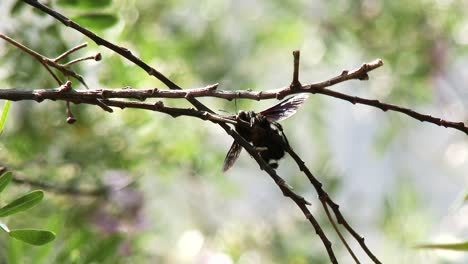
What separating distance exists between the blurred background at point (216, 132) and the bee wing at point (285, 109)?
0.19 m

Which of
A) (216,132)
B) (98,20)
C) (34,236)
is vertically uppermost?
(216,132)

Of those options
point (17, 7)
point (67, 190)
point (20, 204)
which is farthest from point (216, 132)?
point (20, 204)

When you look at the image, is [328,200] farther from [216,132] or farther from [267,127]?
[216,132]

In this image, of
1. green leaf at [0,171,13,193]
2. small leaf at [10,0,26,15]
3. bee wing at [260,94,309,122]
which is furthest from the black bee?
small leaf at [10,0,26,15]

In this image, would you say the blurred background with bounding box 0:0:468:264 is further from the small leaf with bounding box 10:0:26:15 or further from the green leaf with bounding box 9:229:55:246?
the green leaf with bounding box 9:229:55:246

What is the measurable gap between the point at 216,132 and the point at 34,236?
71 cm

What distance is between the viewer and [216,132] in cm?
101

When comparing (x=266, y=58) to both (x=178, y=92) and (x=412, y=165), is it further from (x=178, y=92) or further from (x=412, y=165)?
(x=178, y=92)

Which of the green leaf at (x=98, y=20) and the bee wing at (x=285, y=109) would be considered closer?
the bee wing at (x=285, y=109)

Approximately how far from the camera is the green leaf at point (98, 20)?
432 millimetres

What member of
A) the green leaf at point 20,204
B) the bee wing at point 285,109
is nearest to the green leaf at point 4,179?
the green leaf at point 20,204

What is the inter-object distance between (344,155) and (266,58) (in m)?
0.59

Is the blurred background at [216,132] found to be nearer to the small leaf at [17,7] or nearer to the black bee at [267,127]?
the small leaf at [17,7]

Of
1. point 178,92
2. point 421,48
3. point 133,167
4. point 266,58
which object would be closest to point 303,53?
point 266,58
